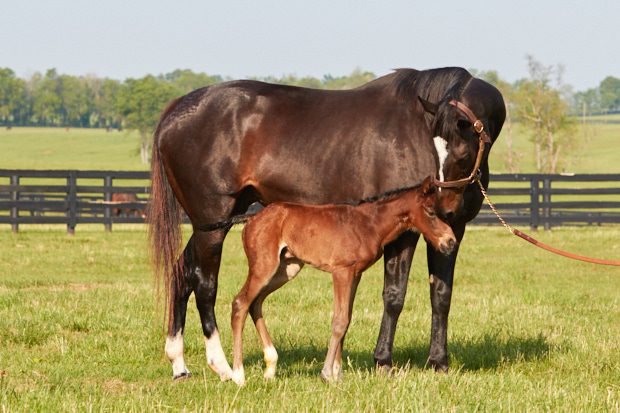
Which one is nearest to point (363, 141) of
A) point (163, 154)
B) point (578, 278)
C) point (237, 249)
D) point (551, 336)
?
point (163, 154)

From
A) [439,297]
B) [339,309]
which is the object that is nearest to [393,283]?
[439,297]

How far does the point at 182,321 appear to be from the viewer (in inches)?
279

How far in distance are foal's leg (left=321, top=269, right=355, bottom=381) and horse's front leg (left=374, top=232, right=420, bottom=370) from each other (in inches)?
24.2

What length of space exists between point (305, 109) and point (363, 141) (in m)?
0.61

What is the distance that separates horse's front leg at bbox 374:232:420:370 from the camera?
6424mm

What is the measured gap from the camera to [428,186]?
605 centimetres

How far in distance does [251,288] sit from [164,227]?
58.7 inches

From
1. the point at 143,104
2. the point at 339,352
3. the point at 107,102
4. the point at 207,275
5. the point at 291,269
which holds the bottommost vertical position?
the point at 339,352

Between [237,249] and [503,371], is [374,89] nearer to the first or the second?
[503,371]

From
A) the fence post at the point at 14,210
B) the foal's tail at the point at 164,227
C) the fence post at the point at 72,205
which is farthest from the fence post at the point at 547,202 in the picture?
the foal's tail at the point at 164,227

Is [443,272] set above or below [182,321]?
above

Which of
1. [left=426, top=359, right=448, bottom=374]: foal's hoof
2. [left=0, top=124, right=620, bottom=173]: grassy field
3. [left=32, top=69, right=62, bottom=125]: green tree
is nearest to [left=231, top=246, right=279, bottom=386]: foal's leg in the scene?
[left=426, top=359, right=448, bottom=374]: foal's hoof

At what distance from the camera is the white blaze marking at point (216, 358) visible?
655 centimetres

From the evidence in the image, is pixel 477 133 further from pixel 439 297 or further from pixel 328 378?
pixel 328 378
